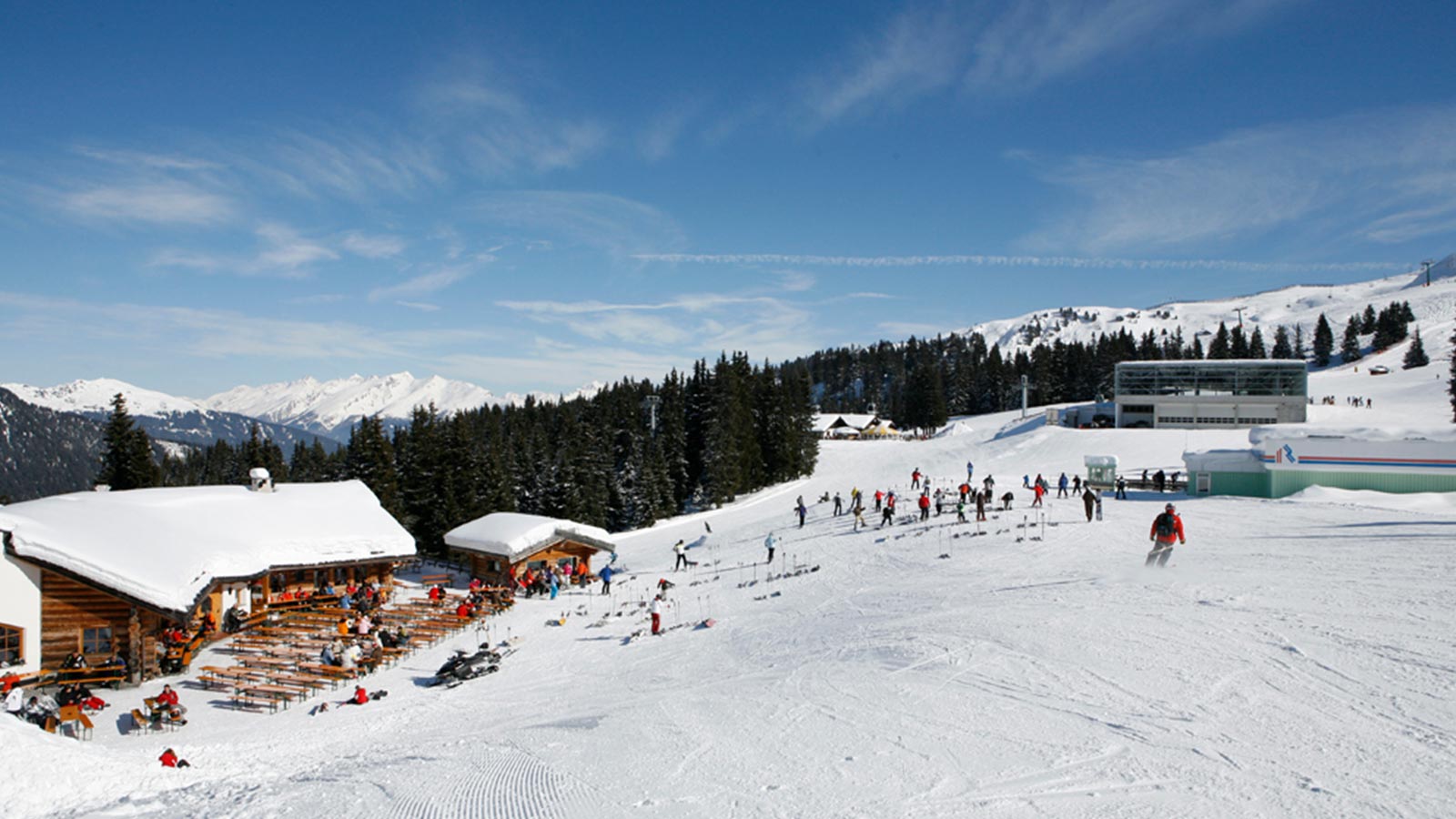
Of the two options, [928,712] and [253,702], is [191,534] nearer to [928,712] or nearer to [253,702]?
[253,702]

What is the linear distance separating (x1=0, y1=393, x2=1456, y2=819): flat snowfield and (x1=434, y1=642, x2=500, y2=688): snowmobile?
404mm

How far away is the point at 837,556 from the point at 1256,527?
13.0 m

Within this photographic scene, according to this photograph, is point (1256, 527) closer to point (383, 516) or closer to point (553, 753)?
point (553, 753)

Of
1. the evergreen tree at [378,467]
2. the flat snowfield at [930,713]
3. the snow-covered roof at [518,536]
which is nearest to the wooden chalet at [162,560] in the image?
the flat snowfield at [930,713]

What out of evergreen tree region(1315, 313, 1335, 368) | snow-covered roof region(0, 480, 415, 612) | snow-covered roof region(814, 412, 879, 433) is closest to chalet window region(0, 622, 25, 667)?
snow-covered roof region(0, 480, 415, 612)

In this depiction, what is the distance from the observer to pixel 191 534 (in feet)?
76.1

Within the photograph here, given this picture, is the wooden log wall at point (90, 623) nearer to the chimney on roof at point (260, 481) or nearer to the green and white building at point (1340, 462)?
the chimney on roof at point (260, 481)

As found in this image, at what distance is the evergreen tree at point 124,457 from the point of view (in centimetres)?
4525

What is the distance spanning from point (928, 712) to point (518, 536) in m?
21.7

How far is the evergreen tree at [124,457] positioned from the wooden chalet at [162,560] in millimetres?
21988

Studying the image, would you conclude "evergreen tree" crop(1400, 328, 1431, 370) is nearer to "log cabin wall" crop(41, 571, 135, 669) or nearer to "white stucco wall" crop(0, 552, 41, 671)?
"log cabin wall" crop(41, 571, 135, 669)

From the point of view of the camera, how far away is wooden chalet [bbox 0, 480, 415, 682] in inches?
724

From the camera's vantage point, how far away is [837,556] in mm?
27812

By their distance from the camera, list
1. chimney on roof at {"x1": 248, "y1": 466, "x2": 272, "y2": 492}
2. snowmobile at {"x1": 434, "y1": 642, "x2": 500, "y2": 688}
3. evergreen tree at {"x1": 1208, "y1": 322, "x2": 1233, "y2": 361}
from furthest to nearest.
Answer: evergreen tree at {"x1": 1208, "y1": 322, "x2": 1233, "y2": 361}, chimney on roof at {"x1": 248, "y1": 466, "x2": 272, "y2": 492}, snowmobile at {"x1": 434, "y1": 642, "x2": 500, "y2": 688}
